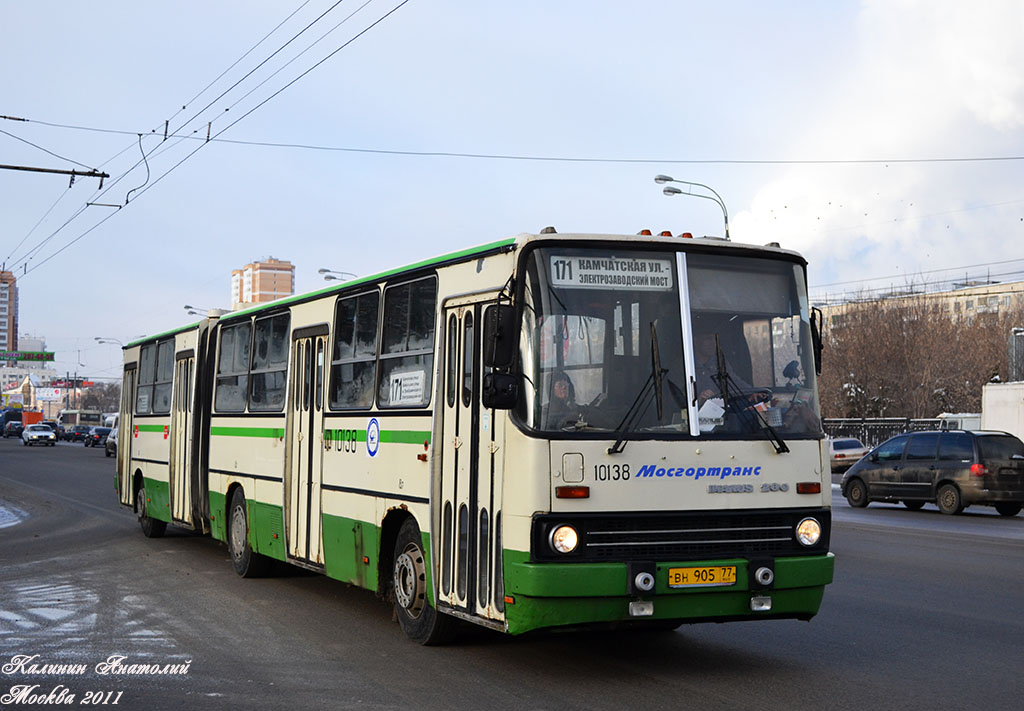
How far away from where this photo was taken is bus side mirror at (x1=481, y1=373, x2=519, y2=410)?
303 inches

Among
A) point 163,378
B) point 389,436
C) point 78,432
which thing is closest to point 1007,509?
point 163,378

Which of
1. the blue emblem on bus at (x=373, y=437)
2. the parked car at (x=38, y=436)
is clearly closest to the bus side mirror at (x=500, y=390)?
the blue emblem on bus at (x=373, y=437)

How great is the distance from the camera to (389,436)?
980 centimetres

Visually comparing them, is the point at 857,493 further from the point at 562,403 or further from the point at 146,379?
the point at 562,403

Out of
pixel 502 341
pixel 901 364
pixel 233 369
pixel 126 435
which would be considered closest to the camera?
pixel 502 341

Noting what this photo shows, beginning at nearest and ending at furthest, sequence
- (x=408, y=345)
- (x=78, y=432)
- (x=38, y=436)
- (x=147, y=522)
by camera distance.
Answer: (x=408, y=345)
(x=147, y=522)
(x=38, y=436)
(x=78, y=432)

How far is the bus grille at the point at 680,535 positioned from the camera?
7.68m

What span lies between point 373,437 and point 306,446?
1780 millimetres

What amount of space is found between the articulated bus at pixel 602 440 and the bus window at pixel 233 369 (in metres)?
4.53

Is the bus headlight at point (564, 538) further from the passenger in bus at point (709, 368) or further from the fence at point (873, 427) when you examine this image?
the fence at point (873, 427)

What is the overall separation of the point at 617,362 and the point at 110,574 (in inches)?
324

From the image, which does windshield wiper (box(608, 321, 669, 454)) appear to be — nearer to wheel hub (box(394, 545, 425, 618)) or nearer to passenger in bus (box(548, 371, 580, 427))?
passenger in bus (box(548, 371, 580, 427))

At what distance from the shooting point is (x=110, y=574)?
45.4 feet

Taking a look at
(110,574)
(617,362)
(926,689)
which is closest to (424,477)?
(617,362)
